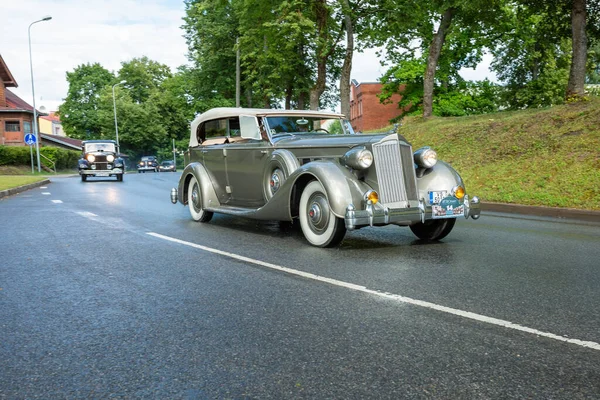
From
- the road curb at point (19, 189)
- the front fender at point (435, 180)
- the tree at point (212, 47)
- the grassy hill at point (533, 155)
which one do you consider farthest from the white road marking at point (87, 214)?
the tree at point (212, 47)

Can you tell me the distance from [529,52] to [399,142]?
126 ft

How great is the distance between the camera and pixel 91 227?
8.84 metres

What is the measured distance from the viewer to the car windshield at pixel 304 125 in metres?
8.41

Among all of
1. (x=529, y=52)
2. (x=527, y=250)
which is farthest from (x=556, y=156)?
(x=529, y=52)

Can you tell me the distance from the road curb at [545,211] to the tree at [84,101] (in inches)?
2691

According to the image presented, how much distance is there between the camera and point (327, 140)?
24.5 ft

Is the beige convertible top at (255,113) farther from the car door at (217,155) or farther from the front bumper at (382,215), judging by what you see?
the front bumper at (382,215)

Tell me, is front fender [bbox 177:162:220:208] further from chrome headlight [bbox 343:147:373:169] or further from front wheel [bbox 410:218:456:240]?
front wheel [bbox 410:218:456:240]

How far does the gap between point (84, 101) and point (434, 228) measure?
77158 mm

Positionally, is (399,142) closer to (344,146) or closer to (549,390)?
(344,146)

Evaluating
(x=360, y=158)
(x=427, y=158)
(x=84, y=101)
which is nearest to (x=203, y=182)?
(x=360, y=158)

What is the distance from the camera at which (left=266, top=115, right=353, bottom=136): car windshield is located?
27.6 ft

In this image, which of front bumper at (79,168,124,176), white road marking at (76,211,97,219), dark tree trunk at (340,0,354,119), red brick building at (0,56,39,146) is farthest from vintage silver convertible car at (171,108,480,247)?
red brick building at (0,56,39,146)

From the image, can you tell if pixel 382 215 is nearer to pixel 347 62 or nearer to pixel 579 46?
pixel 579 46
